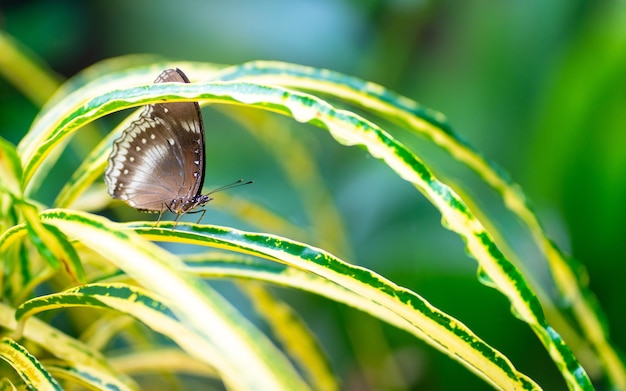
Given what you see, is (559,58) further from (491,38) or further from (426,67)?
(426,67)

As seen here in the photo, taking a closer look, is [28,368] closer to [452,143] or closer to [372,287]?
[372,287]

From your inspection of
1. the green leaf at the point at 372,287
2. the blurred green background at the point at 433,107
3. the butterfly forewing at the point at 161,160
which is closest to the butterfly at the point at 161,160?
the butterfly forewing at the point at 161,160

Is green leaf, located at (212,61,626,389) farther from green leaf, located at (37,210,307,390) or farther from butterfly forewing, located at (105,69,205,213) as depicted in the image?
green leaf, located at (37,210,307,390)

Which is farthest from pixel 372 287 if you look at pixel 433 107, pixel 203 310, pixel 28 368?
pixel 433 107

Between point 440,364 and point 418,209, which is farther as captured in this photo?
point 418,209

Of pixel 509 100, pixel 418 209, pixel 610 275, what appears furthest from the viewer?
pixel 509 100

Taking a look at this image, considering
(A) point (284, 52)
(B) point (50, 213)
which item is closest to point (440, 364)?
(B) point (50, 213)

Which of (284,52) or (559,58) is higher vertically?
(284,52)
